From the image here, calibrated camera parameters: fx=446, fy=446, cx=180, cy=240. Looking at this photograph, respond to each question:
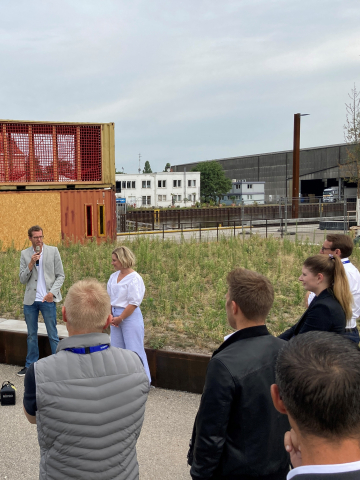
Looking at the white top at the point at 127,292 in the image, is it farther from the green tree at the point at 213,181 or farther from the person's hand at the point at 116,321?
the green tree at the point at 213,181

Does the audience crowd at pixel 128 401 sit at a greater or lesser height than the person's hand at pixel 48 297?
greater

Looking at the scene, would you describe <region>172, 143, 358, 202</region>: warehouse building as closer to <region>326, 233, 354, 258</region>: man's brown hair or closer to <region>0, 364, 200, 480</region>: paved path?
<region>0, 364, 200, 480</region>: paved path

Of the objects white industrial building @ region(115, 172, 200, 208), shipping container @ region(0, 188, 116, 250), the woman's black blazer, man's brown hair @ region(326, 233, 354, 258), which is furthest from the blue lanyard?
white industrial building @ region(115, 172, 200, 208)

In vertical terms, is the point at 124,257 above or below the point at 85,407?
above

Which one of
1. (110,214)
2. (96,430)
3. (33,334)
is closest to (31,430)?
(33,334)

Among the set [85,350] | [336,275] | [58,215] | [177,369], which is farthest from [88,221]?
[85,350]

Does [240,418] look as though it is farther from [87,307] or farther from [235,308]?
[87,307]

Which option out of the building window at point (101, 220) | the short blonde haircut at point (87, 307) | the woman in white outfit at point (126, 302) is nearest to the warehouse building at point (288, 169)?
the building window at point (101, 220)

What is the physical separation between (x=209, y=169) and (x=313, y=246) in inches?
2955

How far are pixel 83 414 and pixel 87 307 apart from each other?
50 centimetres

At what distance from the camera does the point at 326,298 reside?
3309 mm

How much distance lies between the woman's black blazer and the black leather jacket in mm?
1066

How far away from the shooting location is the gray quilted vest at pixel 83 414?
2.01 meters

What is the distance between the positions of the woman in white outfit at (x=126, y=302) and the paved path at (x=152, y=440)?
0.53 metres
